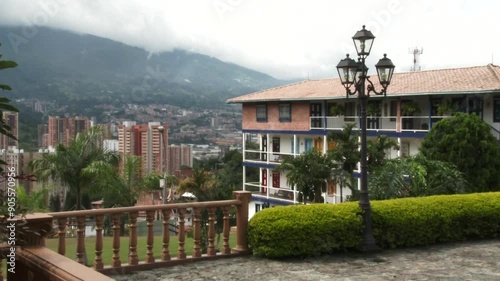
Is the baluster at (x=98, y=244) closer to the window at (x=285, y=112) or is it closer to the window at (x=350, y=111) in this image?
the window at (x=350, y=111)

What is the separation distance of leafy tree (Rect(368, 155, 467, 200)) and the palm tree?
9.70 meters

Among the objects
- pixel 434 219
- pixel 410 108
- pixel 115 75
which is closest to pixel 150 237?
pixel 434 219

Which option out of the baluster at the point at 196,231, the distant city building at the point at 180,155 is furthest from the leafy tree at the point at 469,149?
the distant city building at the point at 180,155

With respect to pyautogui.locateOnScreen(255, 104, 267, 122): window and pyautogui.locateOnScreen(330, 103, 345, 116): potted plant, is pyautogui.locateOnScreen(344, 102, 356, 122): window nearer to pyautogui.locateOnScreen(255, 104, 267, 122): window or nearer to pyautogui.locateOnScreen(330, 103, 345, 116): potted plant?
pyautogui.locateOnScreen(330, 103, 345, 116): potted plant

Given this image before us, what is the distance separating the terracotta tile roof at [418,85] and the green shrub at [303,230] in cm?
1848

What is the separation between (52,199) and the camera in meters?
24.2

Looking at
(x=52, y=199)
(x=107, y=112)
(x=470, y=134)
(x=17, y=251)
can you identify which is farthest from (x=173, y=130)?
(x=17, y=251)

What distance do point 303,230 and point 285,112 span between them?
28.3 metres

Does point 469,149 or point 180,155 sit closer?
point 469,149

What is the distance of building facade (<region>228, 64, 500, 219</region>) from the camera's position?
27.2m

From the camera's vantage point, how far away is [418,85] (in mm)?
29203

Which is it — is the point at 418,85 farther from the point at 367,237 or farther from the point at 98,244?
the point at 98,244

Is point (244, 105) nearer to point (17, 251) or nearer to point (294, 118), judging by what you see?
point (294, 118)

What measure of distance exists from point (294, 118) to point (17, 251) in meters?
32.6
